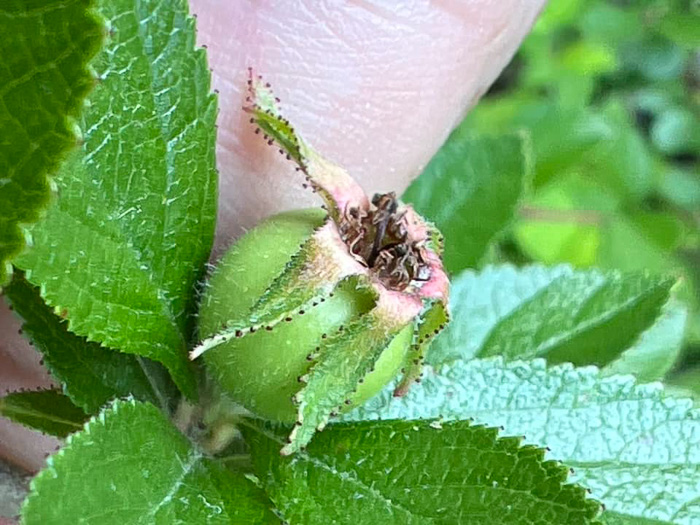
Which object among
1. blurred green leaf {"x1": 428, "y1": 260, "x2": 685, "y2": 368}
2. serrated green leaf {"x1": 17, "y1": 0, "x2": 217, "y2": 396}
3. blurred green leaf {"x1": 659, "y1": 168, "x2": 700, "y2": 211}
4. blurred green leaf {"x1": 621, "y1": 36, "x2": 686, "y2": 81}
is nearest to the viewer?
serrated green leaf {"x1": 17, "y1": 0, "x2": 217, "y2": 396}

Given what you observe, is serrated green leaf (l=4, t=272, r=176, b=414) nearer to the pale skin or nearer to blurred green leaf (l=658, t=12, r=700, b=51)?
the pale skin

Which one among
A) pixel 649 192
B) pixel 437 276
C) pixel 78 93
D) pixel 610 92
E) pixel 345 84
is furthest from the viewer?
pixel 610 92

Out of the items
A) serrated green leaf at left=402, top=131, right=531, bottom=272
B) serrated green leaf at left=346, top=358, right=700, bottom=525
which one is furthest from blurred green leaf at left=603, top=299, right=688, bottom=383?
serrated green leaf at left=346, top=358, right=700, bottom=525

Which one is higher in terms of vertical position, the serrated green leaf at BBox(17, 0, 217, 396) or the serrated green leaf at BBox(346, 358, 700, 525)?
the serrated green leaf at BBox(346, 358, 700, 525)

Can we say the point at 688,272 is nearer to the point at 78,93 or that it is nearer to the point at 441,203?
the point at 441,203

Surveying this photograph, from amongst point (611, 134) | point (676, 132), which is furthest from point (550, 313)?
point (676, 132)

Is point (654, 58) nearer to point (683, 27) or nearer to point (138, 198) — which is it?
point (683, 27)

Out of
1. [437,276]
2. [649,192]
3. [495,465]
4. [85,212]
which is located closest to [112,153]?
[85,212]
